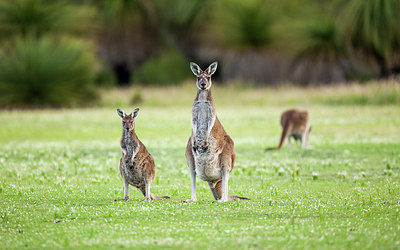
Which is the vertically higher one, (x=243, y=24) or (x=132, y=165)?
(x=243, y=24)

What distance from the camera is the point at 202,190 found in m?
10.8

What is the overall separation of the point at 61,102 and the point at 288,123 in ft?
56.6

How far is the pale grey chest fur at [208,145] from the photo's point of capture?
28.7 feet

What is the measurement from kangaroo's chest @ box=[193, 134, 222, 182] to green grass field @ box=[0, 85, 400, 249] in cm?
41

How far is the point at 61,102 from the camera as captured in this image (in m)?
30.6

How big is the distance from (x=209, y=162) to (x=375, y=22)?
24.0 meters

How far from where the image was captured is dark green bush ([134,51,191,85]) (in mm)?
39966


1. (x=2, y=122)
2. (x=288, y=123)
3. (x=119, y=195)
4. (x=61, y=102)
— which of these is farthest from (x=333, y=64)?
(x=119, y=195)

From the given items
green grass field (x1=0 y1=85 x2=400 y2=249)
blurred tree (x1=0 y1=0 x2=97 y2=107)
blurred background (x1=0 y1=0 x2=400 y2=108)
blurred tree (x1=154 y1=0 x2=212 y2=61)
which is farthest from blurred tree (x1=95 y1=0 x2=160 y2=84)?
green grass field (x1=0 y1=85 x2=400 y2=249)

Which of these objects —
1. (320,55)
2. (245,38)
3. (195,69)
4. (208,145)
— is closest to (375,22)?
(320,55)

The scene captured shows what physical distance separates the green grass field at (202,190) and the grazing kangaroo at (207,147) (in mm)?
397

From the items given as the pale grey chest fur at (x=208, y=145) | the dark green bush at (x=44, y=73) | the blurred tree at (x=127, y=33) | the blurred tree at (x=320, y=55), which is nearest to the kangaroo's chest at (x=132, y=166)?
the pale grey chest fur at (x=208, y=145)

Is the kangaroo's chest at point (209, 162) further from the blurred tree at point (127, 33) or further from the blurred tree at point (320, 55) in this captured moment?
the blurred tree at point (127, 33)

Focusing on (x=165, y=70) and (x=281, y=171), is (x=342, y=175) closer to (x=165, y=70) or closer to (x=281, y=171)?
(x=281, y=171)
